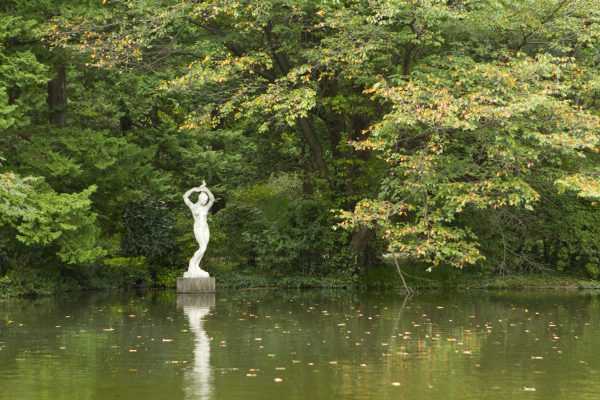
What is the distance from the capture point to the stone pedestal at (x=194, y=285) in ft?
71.8

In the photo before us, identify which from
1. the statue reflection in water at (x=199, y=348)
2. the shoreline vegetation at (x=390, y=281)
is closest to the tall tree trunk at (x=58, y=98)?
the shoreline vegetation at (x=390, y=281)

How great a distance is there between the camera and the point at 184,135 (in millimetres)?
26125

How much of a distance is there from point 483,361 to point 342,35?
35.7 feet

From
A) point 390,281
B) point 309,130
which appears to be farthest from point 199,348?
point 309,130

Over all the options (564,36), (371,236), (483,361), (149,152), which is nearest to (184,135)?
(149,152)

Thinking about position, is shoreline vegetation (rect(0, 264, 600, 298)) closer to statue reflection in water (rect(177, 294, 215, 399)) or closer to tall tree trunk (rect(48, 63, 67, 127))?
statue reflection in water (rect(177, 294, 215, 399))

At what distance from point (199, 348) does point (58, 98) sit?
45.6ft

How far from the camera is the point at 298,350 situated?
11.8m

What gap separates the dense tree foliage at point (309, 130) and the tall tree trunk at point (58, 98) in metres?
0.05

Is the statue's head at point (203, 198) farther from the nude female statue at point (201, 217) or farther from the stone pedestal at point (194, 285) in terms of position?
the stone pedestal at point (194, 285)

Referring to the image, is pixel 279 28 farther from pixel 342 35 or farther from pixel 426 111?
pixel 426 111

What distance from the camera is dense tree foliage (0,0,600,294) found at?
1917 cm

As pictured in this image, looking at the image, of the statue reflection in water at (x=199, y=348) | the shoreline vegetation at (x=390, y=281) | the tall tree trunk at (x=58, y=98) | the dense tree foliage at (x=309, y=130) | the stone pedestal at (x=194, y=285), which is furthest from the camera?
the shoreline vegetation at (x=390, y=281)

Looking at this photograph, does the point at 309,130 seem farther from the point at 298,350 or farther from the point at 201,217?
the point at 298,350
